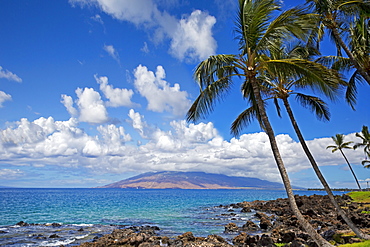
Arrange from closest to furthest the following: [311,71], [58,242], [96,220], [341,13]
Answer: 1. [311,71]
2. [341,13]
3. [58,242]
4. [96,220]

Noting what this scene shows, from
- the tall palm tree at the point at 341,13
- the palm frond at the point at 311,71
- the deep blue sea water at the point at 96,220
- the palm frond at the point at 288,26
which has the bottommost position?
the deep blue sea water at the point at 96,220

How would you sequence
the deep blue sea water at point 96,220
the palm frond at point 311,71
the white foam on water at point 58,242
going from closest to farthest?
1. the palm frond at point 311,71
2. the white foam on water at point 58,242
3. the deep blue sea water at point 96,220

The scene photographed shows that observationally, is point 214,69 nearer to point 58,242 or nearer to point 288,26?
point 288,26

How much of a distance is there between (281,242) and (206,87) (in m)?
9.68

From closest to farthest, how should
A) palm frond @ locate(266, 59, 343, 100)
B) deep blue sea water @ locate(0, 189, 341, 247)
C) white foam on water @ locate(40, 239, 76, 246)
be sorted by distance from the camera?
palm frond @ locate(266, 59, 343, 100) → white foam on water @ locate(40, 239, 76, 246) → deep blue sea water @ locate(0, 189, 341, 247)

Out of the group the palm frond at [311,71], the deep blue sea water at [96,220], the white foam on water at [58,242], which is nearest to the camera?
the palm frond at [311,71]

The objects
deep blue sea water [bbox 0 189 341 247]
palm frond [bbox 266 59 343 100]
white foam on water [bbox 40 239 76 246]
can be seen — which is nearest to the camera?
palm frond [bbox 266 59 343 100]

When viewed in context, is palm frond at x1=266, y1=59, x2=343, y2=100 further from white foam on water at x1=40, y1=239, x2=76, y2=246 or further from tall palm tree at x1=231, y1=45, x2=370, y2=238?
white foam on water at x1=40, y1=239, x2=76, y2=246

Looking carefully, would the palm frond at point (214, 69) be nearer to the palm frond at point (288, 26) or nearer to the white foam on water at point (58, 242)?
the palm frond at point (288, 26)

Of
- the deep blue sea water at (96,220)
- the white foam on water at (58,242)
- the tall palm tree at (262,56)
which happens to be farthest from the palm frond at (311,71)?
the white foam on water at (58,242)

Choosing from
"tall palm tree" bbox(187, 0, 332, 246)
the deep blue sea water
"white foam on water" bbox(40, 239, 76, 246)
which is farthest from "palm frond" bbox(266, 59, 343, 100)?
"white foam on water" bbox(40, 239, 76, 246)

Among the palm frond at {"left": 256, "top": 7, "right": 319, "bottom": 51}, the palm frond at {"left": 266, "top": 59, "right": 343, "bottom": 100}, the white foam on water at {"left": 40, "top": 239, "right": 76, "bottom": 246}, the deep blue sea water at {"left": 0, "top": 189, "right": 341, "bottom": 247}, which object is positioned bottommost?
the white foam on water at {"left": 40, "top": 239, "right": 76, "bottom": 246}

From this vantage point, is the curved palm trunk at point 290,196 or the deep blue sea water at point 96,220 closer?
the curved palm trunk at point 290,196

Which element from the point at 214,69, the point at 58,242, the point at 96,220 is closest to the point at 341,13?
the point at 214,69
